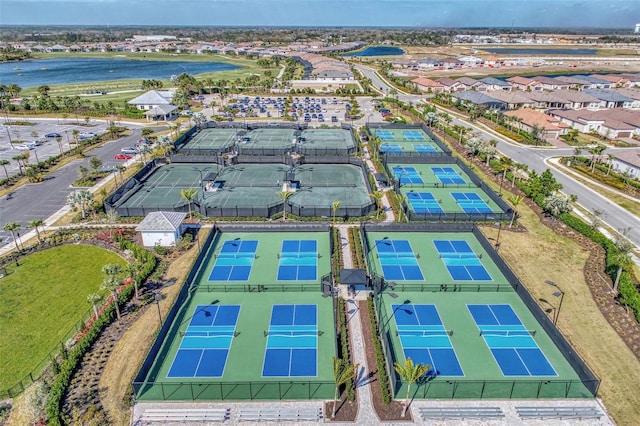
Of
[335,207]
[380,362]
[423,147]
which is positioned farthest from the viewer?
[423,147]

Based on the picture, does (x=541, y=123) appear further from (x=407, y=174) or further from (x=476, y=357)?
(x=476, y=357)

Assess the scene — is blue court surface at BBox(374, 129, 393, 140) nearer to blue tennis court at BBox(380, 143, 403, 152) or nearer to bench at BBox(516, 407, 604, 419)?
blue tennis court at BBox(380, 143, 403, 152)

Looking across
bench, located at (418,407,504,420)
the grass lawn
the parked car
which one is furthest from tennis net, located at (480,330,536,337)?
the parked car

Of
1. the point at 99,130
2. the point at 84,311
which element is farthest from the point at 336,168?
the point at 99,130

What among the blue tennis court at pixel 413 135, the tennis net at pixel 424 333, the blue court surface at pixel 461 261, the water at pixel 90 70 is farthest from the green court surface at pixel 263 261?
the water at pixel 90 70

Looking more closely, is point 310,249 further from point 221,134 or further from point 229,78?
point 229,78

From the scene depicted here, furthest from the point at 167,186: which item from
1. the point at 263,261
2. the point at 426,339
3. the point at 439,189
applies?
the point at 426,339
